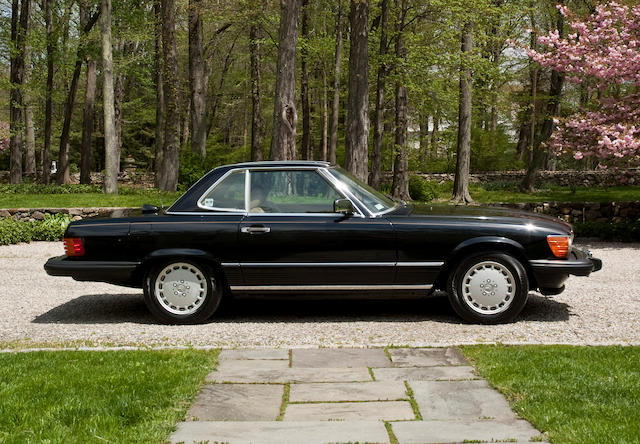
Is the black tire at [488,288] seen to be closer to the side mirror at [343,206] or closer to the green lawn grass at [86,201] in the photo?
the side mirror at [343,206]

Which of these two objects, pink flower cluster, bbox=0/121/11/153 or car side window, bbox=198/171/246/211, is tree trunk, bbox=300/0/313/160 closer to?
pink flower cluster, bbox=0/121/11/153

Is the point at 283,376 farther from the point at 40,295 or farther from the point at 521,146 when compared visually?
the point at 521,146

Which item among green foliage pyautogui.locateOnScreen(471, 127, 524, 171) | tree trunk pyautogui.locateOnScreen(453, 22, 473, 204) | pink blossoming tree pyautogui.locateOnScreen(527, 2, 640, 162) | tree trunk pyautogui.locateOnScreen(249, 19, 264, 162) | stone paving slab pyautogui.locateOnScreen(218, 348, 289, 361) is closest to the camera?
stone paving slab pyautogui.locateOnScreen(218, 348, 289, 361)

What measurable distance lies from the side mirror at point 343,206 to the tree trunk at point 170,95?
16722 mm

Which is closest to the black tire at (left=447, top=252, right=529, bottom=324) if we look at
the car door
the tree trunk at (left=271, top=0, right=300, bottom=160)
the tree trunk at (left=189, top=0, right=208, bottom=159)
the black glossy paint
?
the black glossy paint

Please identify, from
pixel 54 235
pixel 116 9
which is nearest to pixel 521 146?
pixel 116 9

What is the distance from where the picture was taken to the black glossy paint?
20.9 ft

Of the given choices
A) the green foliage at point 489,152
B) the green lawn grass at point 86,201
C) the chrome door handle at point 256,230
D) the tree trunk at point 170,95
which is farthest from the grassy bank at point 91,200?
the green foliage at point 489,152

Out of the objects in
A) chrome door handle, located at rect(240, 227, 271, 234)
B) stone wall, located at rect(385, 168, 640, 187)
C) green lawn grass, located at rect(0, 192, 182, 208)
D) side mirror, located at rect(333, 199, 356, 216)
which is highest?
stone wall, located at rect(385, 168, 640, 187)

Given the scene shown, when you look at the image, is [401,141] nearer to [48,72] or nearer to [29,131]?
[48,72]

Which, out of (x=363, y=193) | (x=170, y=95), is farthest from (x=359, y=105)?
(x=363, y=193)

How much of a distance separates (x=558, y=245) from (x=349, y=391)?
308cm

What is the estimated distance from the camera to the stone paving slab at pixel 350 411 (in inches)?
154

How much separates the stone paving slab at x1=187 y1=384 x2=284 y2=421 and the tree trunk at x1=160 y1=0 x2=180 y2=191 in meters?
18.7
